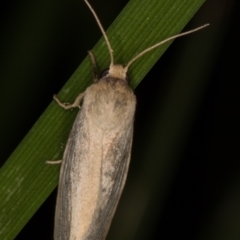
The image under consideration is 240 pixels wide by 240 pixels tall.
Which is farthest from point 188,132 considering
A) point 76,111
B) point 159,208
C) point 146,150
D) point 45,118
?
point 45,118

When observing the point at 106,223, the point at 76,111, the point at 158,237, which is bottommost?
the point at 158,237

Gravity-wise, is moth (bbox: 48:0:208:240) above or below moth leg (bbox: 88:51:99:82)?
below

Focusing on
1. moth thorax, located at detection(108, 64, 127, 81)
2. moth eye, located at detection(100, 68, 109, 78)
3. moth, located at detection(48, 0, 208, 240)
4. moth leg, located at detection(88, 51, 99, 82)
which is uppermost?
moth leg, located at detection(88, 51, 99, 82)

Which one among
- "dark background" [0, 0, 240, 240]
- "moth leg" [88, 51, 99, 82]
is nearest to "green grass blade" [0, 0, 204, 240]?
"moth leg" [88, 51, 99, 82]

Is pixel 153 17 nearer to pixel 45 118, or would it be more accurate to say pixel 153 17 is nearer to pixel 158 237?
pixel 45 118

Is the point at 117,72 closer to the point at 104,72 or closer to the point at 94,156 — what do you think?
the point at 104,72

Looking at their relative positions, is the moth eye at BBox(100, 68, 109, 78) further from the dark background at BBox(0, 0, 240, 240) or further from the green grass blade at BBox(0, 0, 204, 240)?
the dark background at BBox(0, 0, 240, 240)
